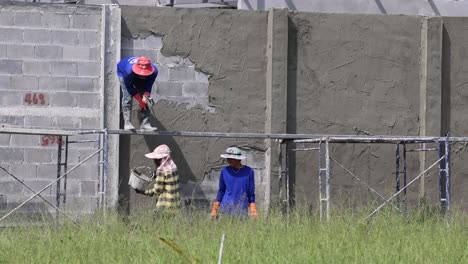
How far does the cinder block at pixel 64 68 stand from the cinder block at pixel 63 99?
0.27 m

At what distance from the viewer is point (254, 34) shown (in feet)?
52.4

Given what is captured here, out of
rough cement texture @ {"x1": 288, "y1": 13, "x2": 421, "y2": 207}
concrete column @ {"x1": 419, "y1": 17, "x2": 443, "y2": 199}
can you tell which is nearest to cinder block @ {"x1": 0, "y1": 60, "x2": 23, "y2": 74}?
rough cement texture @ {"x1": 288, "y1": 13, "x2": 421, "y2": 207}

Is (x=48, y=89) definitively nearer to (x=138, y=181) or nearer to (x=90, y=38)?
(x=90, y=38)

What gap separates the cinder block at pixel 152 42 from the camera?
Result: 50.8ft

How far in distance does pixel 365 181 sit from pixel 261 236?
5.44 meters

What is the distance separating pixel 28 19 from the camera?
15.0 metres

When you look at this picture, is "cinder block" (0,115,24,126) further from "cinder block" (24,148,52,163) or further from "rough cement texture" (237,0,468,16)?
"rough cement texture" (237,0,468,16)

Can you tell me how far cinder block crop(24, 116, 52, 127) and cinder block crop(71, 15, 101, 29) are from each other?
1279 millimetres

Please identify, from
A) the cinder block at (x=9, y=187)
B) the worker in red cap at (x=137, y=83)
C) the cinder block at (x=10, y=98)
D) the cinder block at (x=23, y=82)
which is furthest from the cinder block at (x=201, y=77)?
the cinder block at (x=9, y=187)

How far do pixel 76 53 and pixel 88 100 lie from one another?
2.10ft

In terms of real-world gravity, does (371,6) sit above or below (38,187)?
above

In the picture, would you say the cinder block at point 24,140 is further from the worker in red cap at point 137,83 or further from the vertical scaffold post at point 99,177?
the worker in red cap at point 137,83

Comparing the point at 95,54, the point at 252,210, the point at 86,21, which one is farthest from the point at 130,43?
the point at 252,210

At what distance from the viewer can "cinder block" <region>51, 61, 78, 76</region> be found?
1507 cm
